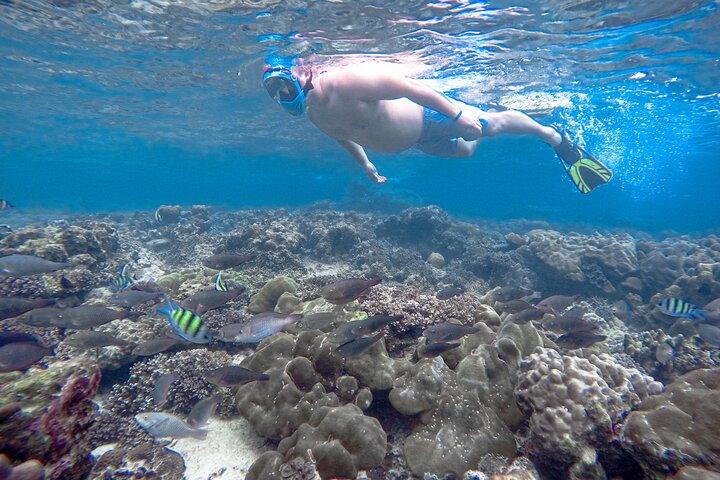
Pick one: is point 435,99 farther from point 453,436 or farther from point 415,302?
point 453,436

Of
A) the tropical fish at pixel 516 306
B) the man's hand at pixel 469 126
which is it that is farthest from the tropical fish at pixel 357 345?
the man's hand at pixel 469 126

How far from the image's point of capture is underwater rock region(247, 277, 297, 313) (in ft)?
22.7

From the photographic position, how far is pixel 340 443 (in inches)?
135

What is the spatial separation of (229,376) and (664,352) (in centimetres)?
791

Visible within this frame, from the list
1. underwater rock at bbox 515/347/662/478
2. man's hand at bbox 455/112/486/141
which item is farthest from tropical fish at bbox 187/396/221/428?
man's hand at bbox 455/112/486/141

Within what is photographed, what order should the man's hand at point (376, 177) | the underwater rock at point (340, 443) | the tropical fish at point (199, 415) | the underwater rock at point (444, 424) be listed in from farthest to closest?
the man's hand at point (376, 177), the tropical fish at point (199, 415), the underwater rock at point (444, 424), the underwater rock at point (340, 443)

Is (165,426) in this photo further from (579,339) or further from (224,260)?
(579,339)

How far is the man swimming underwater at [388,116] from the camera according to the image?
19.8 feet

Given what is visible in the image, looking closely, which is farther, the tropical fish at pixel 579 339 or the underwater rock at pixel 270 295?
the underwater rock at pixel 270 295

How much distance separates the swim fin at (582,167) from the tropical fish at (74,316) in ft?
35.7

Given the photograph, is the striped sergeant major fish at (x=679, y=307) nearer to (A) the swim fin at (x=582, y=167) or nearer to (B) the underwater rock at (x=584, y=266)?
(A) the swim fin at (x=582, y=167)

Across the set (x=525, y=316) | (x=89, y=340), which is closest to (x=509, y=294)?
(x=525, y=316)

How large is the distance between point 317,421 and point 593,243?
1333 centimetres

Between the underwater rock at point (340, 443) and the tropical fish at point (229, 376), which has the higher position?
the tropical fish at point (229, 376)
